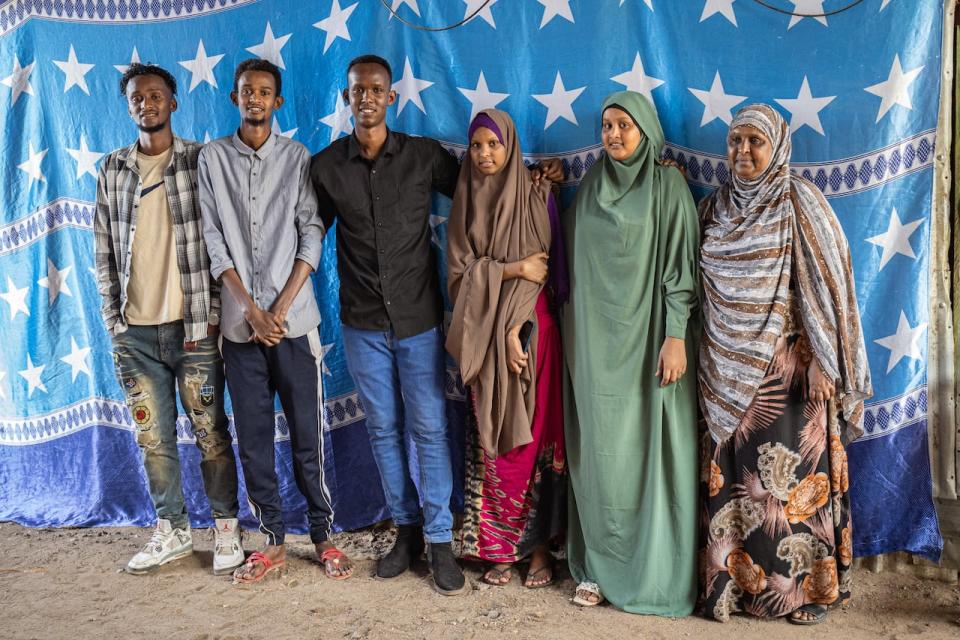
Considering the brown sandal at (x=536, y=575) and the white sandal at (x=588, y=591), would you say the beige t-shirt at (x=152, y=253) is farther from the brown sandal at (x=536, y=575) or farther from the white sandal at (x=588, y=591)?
the white sandal at (x=588, y=591)

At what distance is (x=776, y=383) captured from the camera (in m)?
2.73

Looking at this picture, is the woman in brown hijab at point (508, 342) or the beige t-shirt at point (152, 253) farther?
the beige t-shirt at point (152, 253)

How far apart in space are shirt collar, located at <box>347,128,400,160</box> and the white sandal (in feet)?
5.76

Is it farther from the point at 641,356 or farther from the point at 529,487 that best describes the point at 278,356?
the point at 641,356

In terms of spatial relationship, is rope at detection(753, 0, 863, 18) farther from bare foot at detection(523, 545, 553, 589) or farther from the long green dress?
bare foot at detection(523, 545, 553, 589)

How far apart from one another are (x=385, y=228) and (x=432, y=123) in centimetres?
60

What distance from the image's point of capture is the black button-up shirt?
10.2 feet

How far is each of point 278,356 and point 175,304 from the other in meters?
0.47

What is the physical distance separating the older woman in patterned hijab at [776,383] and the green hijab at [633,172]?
25cm

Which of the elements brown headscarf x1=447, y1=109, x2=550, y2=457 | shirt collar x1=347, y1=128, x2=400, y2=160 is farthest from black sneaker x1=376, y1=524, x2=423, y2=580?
shirt collar x1=347, y1=128, x2=400, y2=160

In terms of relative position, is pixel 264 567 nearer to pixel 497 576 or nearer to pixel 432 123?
pixel 497 576

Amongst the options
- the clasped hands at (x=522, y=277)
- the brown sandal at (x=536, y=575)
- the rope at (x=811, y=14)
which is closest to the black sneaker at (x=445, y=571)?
the brown sandal at (x=536, y=575)

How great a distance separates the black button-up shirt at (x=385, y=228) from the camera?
3.12 meters

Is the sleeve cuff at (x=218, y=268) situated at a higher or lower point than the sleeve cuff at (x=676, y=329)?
higher
